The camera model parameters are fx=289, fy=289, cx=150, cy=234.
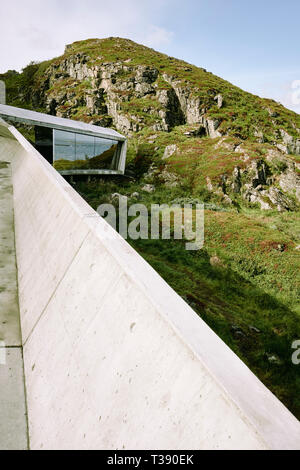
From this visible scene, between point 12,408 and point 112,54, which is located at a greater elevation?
point 112,54

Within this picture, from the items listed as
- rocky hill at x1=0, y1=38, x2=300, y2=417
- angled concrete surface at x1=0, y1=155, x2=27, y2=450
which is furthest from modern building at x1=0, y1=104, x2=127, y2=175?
angled concrete surface at x1=0, y1=155, x2=27, y2=450

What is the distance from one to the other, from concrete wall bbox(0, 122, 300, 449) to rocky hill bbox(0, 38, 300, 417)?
617 centimetres

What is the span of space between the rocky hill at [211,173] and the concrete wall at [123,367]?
6.17 m

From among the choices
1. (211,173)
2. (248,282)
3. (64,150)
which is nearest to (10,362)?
(248,282)

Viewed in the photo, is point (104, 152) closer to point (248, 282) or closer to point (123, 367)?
point (248, 282)

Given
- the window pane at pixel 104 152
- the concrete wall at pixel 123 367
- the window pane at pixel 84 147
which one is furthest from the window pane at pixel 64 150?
the concrete wall at pixel 123 367

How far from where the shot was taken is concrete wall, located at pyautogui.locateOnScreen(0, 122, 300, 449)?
1.69m

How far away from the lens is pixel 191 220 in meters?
18.8

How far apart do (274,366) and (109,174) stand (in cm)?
2107

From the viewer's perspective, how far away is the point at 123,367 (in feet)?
7.30

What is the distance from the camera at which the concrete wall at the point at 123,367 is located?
66.6 inches

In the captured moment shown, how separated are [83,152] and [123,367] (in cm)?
2228
